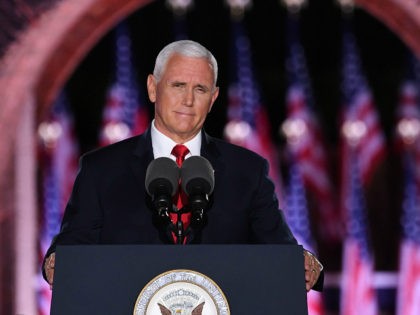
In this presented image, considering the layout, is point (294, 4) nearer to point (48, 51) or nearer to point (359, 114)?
point (359, 114)

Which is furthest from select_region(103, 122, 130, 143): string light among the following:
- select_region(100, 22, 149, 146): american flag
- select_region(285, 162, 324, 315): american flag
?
select_region(285, 162, 324, 315): american flag

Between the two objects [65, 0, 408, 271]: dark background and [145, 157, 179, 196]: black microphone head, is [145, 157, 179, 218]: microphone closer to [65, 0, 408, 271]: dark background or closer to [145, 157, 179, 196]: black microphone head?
[145, 157, 179, 196]: black microphone head

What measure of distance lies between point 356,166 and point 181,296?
21.1ft

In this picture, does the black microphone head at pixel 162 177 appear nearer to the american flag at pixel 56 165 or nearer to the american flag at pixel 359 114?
the american flag at pixel 56 165

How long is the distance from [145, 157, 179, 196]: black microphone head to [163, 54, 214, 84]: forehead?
309 mm

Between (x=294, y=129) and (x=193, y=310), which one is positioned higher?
(x=294, y=129)

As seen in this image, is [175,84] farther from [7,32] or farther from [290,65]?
[290,65]

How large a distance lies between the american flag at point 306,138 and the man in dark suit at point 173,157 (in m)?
5.76

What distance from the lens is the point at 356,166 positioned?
297 inches

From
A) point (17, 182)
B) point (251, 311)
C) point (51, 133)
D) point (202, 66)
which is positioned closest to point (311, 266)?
point (251, 311)

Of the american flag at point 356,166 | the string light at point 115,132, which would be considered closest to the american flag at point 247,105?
the american flag at point 356,166

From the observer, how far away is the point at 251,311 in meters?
1.32

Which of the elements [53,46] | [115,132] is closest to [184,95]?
[53,46]

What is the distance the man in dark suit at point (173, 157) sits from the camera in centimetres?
167
